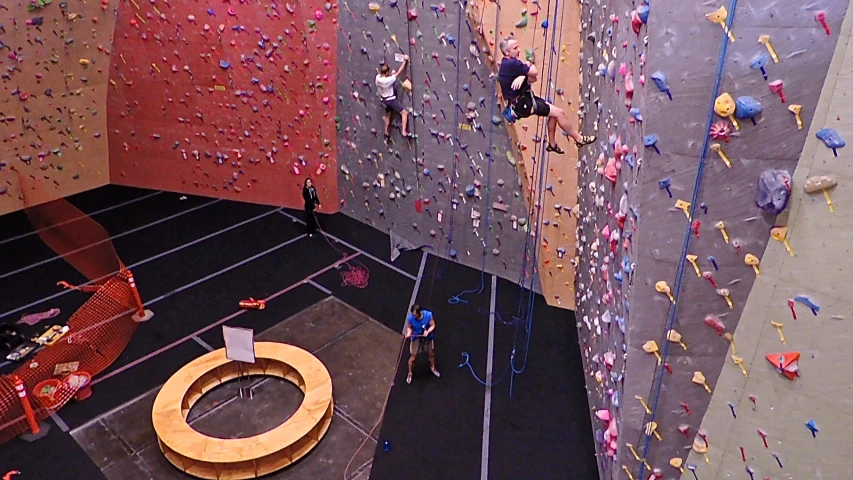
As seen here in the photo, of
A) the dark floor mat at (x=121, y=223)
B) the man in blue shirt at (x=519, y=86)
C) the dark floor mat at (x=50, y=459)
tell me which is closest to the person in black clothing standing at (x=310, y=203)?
the dark floor mat at (x=121, y=223)

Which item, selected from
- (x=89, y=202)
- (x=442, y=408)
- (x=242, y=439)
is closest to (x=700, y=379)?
(x=442, y=408)

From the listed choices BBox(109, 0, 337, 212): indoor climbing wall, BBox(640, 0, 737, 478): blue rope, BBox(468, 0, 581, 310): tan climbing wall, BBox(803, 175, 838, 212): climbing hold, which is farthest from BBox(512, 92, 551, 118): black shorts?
A: BBox(109, 0, 337, 212): indoor climbing wall

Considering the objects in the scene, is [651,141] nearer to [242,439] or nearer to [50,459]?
[242,439]

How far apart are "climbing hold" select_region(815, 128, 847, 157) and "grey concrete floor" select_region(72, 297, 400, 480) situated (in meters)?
4.63

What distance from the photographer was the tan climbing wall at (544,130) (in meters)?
7.59

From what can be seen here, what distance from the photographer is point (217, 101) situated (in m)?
11.0

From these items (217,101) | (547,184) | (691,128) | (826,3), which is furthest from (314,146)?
(826,3)

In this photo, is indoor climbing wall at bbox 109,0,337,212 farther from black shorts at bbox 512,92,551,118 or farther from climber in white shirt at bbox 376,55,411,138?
black shorts at bbox 512,92,551,118

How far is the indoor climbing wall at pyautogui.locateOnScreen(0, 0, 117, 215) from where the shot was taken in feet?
34.3

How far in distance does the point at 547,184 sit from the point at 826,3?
4718 millimetres

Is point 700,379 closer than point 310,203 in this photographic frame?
Yes

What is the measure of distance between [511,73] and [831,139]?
2410 millimetres

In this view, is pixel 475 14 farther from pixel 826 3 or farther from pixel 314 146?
pixel 826 3

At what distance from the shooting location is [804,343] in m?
4.09
